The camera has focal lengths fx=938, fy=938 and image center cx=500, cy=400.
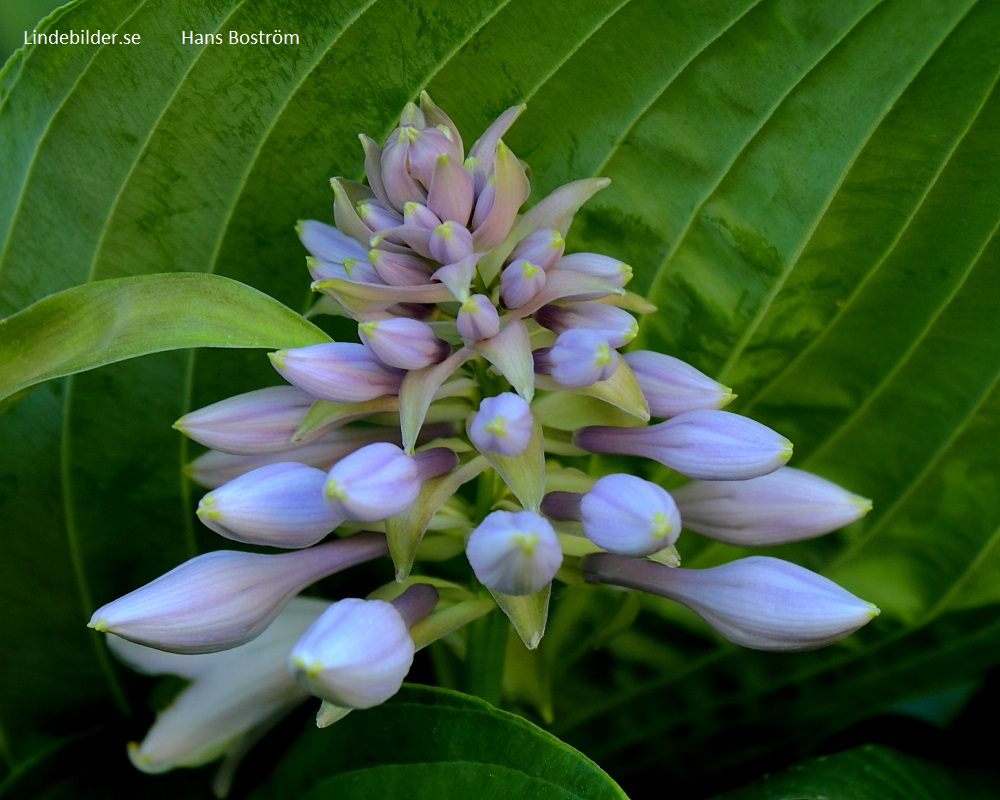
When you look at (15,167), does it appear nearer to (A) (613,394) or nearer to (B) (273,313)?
(B) (273,313)

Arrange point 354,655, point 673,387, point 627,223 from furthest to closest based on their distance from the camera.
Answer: point 627,223
point 673,387
point 354,655

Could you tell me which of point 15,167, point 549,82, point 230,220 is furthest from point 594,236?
point 15,167

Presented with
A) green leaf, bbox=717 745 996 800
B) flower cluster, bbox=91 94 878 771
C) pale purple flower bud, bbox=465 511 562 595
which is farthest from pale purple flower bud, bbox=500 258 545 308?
green leaf, bbox=717 745 996 800

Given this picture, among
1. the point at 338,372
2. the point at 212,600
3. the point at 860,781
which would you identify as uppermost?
the point at 338,372

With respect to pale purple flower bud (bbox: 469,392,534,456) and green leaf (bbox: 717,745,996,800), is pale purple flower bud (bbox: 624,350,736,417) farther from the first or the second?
green leaf (bbox: 717,745,996,800)

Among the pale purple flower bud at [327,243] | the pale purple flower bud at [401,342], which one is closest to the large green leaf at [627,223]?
the pale purple flower bud at [327,243]

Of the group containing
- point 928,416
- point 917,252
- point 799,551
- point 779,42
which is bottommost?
point 799,551

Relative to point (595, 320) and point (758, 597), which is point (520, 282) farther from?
point (758, 597)

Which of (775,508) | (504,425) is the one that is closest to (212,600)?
(504,425)

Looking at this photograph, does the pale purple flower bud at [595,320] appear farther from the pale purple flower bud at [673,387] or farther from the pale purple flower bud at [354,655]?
the pale purple flower bud at [354,655]
